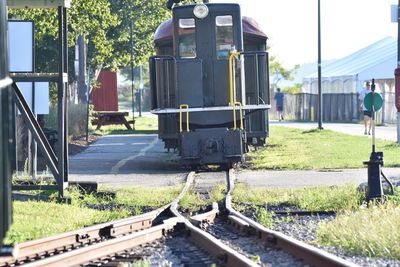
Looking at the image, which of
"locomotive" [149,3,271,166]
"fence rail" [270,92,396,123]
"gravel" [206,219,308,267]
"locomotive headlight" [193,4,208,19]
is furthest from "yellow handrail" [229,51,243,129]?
"fence rail" [270,92,396,123]

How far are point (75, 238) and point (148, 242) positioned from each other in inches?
31.0

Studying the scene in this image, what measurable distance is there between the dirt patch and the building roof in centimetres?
1961

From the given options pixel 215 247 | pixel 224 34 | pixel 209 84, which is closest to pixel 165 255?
pixel 215 247

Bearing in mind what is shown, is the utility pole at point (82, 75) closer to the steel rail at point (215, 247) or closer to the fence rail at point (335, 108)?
the fence rail at point (335, 108)

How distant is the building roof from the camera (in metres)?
52.1

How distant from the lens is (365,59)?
57.8 m

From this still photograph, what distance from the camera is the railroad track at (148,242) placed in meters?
8.18

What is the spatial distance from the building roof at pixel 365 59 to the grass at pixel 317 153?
1860cm

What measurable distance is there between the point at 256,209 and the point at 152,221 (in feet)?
6.13

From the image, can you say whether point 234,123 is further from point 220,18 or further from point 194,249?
point 194,249

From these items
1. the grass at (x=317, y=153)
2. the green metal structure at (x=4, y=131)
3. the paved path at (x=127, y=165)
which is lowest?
the paved path at (x=127, y=165)

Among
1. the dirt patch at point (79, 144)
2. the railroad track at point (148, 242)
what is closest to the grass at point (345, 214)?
the railroad track at point (148, 242)

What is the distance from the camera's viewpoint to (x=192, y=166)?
A: 2042 centimetres

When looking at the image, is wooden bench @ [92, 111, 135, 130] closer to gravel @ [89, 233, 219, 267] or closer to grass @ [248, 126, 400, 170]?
grass @ [248, 126, 400, 170]
